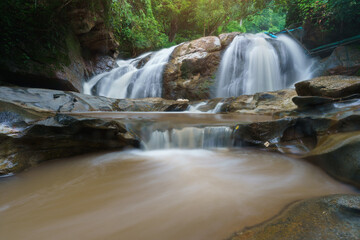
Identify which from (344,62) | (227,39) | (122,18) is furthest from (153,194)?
(227,39)

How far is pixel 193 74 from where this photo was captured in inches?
402

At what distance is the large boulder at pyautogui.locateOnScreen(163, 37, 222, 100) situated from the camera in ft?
33.0

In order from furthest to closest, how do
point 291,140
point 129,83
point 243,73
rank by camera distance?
point 129,83
point 243,73
point 291,140

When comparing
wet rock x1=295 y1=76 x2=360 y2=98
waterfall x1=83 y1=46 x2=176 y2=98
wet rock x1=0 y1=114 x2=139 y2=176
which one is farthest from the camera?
waterfall x1=83 y1=46 x2=176 y2=98

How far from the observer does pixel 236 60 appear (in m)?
9.84

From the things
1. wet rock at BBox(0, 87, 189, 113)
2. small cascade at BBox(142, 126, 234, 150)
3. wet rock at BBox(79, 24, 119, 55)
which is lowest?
small cascade at BBox(142, 126, 234, 150)

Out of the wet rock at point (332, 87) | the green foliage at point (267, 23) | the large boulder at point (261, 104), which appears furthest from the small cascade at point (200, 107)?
the green foliage at point (267, 23)

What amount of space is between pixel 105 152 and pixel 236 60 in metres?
9.49

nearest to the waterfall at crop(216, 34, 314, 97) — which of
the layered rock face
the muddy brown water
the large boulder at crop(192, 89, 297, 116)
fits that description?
the layered rock face

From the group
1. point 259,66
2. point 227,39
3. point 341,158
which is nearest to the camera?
point 341,158

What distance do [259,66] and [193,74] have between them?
3.87 metres

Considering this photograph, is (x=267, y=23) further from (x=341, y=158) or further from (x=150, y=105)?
(x=341, y=158)

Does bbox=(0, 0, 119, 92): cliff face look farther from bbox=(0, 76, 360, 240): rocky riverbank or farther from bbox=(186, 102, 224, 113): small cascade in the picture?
bbox=(186, 102, 224, 113): small cascade

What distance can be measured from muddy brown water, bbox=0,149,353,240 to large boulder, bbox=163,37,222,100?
26.3 ft
